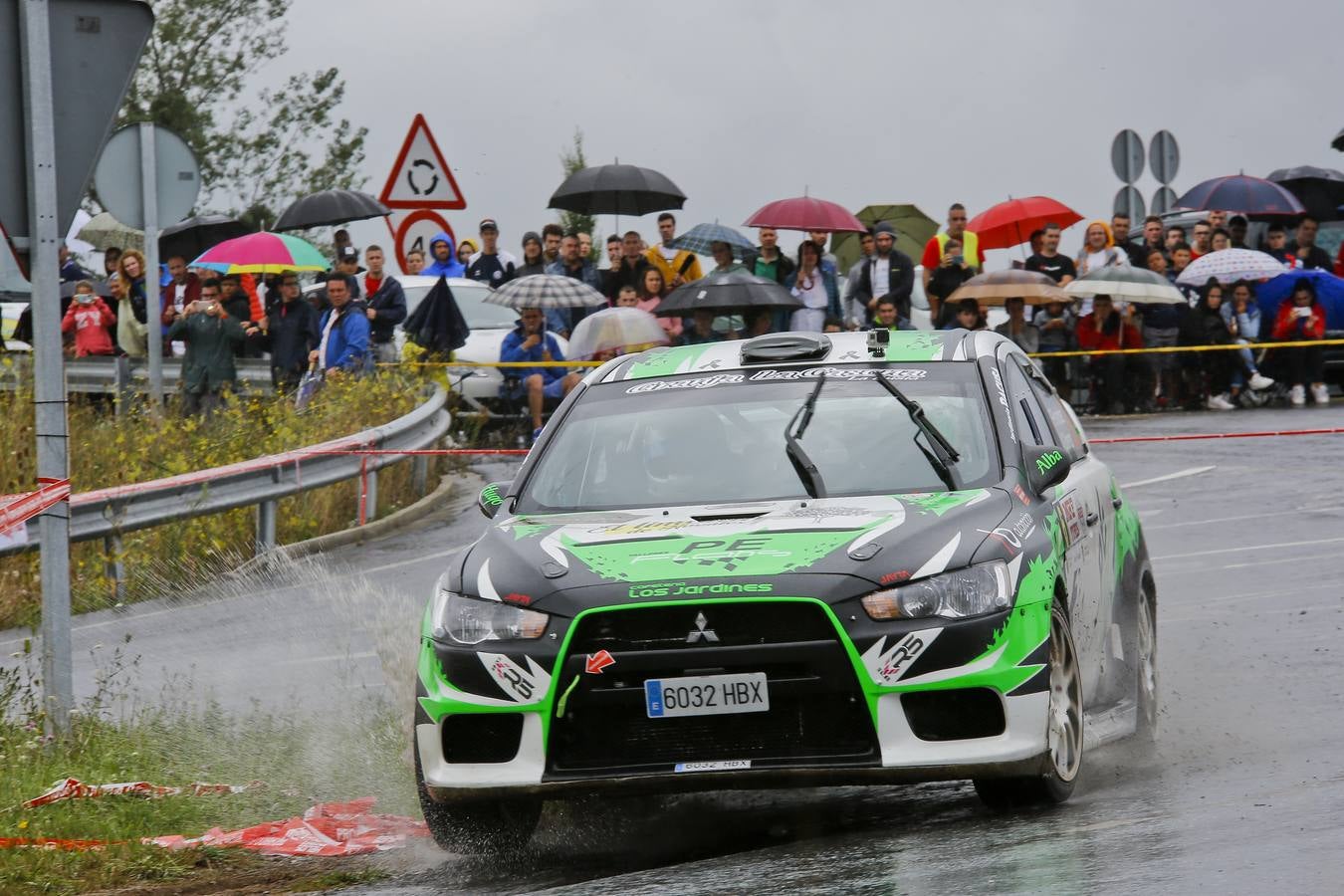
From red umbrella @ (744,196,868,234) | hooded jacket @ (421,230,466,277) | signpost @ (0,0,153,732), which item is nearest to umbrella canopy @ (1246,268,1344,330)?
red umbrella @ (744,196,868,234)

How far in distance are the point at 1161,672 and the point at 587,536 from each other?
4.78 meters

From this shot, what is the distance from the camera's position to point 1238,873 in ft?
20.3

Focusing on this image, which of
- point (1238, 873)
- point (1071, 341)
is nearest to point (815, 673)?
point (1238, 873)

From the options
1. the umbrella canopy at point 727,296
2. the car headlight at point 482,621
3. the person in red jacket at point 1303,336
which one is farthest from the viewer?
the person in red jacket at point 1303,336

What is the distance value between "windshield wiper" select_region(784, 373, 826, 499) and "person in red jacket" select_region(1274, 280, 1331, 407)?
673 inches

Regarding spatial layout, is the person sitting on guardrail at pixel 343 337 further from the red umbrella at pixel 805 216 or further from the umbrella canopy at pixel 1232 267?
the umbrella canopy at pixel 1232 267

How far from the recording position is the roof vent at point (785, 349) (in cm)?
893

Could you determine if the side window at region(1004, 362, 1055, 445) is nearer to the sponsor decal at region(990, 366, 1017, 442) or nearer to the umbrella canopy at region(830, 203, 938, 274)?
the sponsor decal at region(990, 366, 1017, 442)

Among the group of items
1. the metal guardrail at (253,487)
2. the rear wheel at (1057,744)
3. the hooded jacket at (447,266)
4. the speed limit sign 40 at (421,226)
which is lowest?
the metal guardrail at (253,487)

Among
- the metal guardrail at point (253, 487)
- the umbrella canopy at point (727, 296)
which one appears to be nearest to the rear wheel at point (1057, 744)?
the metal guardrail at point (253, 487)

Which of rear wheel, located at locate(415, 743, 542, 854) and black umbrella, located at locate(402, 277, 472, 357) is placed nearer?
rear wheel, located at locate(415, 743, 542, 854)

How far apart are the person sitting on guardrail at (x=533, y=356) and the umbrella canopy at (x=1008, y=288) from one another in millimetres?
4083

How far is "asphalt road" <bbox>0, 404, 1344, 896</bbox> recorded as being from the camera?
6.52 metres

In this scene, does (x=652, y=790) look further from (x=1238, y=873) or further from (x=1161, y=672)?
(x=1161, y=672)
